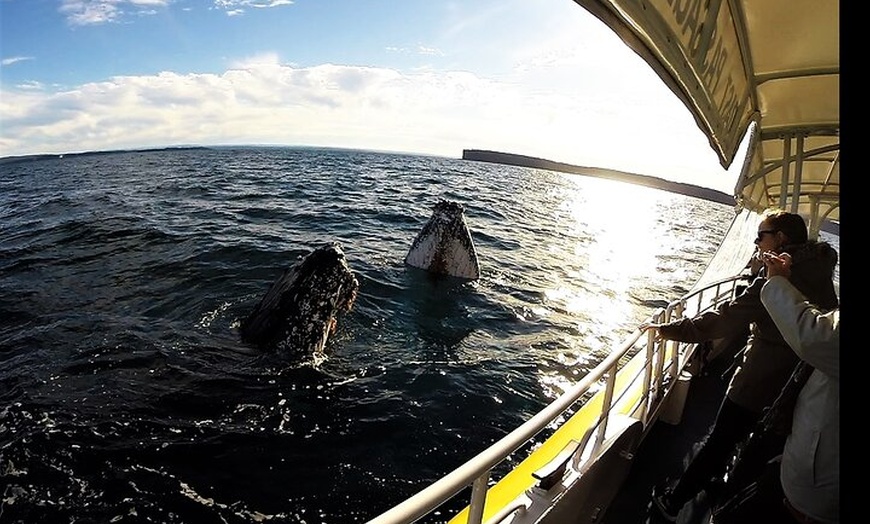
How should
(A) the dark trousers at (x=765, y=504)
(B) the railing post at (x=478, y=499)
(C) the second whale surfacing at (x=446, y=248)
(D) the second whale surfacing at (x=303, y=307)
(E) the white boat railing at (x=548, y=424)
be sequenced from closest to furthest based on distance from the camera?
(E) the white boat railing at (x=548, y=424) → (B) the railing post at (x=478, y=499) → (A) the dark trousers at (x=765, y=504) → (D) the second whale surfacing at (x=303, y=307) → (C) the second whale surfacing at (x=446, y=248)

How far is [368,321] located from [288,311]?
1.99 m

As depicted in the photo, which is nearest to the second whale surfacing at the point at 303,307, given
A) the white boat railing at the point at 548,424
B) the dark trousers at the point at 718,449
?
the white boat railing at the point at 548,424

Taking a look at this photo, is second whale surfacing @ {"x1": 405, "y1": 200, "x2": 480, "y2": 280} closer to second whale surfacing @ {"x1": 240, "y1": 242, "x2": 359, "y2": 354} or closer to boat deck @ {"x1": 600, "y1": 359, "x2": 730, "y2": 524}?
second whale surfacing @ {"x1": 240, "y1": 242, "x2": 359, "y2": 354}

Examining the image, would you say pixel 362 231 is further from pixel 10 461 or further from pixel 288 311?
pixel 10 461

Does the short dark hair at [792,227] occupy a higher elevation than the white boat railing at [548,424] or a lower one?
higher

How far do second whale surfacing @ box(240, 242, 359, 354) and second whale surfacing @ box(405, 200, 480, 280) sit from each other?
16.7 ft

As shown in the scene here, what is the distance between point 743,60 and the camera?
307 cm

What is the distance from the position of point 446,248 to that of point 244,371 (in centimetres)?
683

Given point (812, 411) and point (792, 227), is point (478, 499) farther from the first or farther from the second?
point (792, 227)

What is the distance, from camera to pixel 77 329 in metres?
7.21

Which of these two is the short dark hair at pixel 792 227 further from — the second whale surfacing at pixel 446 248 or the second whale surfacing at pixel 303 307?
Result: the second whale surfacing at pixel 446 248

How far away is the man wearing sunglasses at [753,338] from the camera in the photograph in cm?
250

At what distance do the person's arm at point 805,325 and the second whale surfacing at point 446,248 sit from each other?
10.1 metres

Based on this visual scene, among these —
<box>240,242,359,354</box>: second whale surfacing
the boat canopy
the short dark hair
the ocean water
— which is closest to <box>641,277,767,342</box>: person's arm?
the short dark hair
